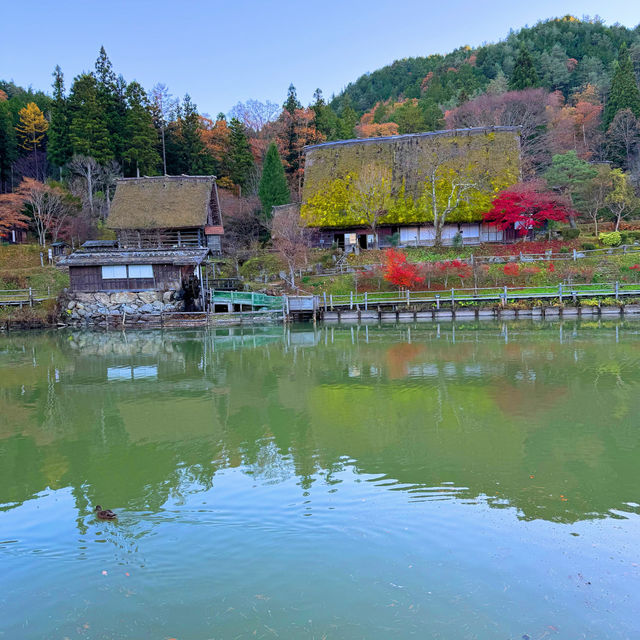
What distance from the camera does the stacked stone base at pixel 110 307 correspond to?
28281mm

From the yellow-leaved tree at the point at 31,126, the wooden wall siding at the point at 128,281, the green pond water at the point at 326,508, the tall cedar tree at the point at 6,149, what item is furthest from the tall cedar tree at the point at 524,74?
the tall cedar tree at the point at 6,149

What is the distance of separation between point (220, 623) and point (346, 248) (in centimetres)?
3204

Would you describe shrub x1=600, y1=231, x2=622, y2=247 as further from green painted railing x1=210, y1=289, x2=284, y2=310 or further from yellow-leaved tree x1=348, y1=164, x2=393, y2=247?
green painted railing x1=210, y1=289, x2=284, y2=310

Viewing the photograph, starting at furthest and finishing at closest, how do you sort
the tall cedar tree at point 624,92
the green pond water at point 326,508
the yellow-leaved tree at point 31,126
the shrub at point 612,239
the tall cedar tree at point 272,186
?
the yellow-leaved tree at point 31,126 < the tall cedar tree at point 624,92 < the tall cedar tree at point 272,186 < the shrub at point 612,239 < the green pond water at point 326,508

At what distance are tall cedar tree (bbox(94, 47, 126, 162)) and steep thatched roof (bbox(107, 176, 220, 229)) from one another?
9.14 m

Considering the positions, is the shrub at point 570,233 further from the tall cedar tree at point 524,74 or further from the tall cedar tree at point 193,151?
the tall cedar tree at point 193,151

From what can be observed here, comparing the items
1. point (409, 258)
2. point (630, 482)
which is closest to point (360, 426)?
point (630, 482)

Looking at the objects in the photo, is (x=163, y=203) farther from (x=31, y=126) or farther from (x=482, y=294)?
(x=482, y=294)

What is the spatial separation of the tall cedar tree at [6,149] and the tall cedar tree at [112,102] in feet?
24.6

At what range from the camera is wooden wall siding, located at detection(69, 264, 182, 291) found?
28375 mm

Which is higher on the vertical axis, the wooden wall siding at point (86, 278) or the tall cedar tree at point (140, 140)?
the tall cedar tree at point (140, 140)

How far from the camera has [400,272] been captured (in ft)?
94.2

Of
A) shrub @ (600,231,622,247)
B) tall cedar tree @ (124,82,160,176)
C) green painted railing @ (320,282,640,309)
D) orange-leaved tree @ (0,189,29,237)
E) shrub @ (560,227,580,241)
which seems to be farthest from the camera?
tall cedar tree @ (124,82,160,176)

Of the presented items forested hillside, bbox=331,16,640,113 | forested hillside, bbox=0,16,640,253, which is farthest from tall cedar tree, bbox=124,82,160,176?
forested hillside, bbox=331,16,640,113
